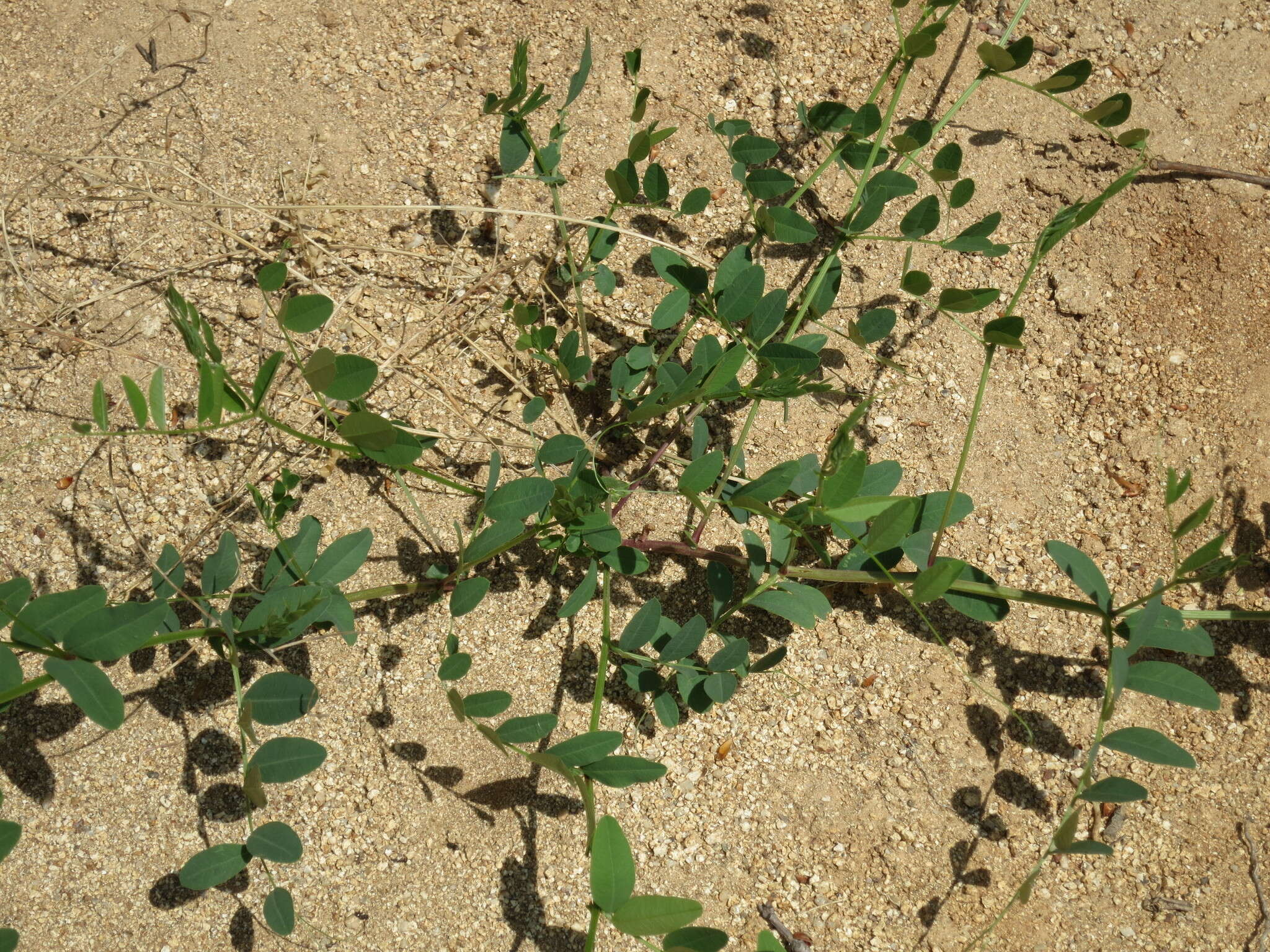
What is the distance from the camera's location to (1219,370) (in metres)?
1.75

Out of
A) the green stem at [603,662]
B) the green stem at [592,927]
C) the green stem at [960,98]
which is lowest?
the green stem at [592,927]

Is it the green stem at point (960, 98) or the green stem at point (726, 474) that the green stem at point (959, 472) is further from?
the green stem at point (960, 98)

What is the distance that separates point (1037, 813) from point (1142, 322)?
2.93 ft

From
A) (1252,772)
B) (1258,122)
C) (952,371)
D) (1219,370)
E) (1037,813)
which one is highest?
(1258,122)

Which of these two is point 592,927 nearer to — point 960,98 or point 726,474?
point 726,474

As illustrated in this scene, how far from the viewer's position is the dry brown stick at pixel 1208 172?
6.07 ft

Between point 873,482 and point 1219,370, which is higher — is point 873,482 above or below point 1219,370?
below

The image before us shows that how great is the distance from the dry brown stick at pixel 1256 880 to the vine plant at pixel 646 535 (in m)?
0.24

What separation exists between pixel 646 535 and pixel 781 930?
Answer: 64 cm

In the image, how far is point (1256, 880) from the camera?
1.50 meters

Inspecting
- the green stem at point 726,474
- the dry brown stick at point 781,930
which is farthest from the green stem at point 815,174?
the dry brown stick at point 781,930

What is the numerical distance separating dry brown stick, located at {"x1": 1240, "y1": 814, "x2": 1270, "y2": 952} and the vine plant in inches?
9.4

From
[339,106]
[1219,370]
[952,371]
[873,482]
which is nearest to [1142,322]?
[1219,370]

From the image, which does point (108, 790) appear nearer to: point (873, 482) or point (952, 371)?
point (873, 482)
